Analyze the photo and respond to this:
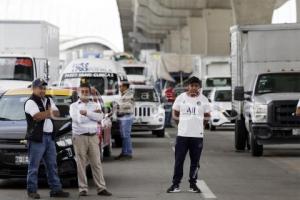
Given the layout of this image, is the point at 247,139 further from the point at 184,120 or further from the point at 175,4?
the point at 175,4

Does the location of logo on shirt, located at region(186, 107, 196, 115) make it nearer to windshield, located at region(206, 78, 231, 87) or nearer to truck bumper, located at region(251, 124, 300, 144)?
truck bumper, located at region(251, 124, 300, 144)

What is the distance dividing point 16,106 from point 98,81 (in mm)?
10720

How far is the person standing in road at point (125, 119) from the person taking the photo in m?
22.7

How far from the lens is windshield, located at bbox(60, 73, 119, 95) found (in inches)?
1102

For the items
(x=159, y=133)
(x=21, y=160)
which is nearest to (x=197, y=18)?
(x=159, y=133)

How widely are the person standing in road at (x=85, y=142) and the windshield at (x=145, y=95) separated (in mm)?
17560

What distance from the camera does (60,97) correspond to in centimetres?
1816

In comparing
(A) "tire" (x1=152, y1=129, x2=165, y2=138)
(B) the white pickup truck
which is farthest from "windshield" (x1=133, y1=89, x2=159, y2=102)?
(A) "tire" (x1=152, y1=129, x2=165, y2=138)

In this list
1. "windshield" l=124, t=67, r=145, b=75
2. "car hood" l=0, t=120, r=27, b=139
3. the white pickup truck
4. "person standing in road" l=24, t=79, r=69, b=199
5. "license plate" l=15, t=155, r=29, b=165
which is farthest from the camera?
"windshield" l=124, t=67, r=145, b=75

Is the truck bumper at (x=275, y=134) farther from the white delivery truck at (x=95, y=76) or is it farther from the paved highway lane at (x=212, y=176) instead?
the white delivery truck at (x=95, y=76)

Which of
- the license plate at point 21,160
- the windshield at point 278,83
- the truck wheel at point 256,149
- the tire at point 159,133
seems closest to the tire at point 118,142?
the truck wheel at point 256,149

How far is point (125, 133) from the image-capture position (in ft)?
74.5

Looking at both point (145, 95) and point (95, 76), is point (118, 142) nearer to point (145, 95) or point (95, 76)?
point (95, 76)

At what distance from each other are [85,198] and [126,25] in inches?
4294
